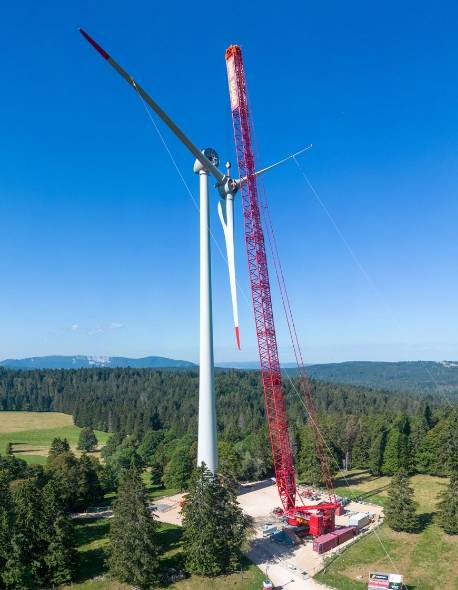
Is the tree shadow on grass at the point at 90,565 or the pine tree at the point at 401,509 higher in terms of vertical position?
the pine tree at the point at 401,509

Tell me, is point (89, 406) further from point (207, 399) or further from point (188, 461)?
point (207, 399)

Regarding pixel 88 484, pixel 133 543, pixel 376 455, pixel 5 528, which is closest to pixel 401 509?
pixel 376 455

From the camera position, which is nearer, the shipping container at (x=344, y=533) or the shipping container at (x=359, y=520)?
the shipping container at (x=344, y=533)

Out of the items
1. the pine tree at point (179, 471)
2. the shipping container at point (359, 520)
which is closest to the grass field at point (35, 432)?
the pine tree at point (179, 471)

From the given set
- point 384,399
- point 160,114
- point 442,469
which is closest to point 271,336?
point 160,114

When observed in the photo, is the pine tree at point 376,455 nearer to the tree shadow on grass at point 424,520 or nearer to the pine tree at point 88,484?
the tree shadow on grass at point 424,520
